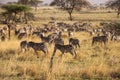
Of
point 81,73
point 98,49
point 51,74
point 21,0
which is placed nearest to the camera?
point 51,74

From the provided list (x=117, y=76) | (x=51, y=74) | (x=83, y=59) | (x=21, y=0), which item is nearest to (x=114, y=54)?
(x=83, y=59)

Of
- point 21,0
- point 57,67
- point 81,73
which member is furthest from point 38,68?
point 21,0

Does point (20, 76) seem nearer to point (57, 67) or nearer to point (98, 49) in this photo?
point (57, 67)

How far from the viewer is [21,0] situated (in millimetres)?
64375

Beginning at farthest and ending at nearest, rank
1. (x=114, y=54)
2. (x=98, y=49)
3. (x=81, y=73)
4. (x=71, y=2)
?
(x=71, y=2) < (x=98, y=49) < (x=114, y=54) < (x=81, y=73)

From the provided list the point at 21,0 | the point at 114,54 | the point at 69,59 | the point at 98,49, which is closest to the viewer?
the point at 69,59

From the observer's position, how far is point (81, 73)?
11523 millimetres

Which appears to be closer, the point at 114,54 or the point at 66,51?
the point at 66,51

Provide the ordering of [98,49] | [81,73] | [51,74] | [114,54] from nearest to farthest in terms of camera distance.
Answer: [51,74]
[81,73]
[114,54]
[98,49]

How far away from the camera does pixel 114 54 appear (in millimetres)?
17109

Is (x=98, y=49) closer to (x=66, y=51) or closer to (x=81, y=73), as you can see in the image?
(x=66, y=51)

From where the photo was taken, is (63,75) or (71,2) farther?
(71,2)

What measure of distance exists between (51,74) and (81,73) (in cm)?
137

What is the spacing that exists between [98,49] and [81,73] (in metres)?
8.45
